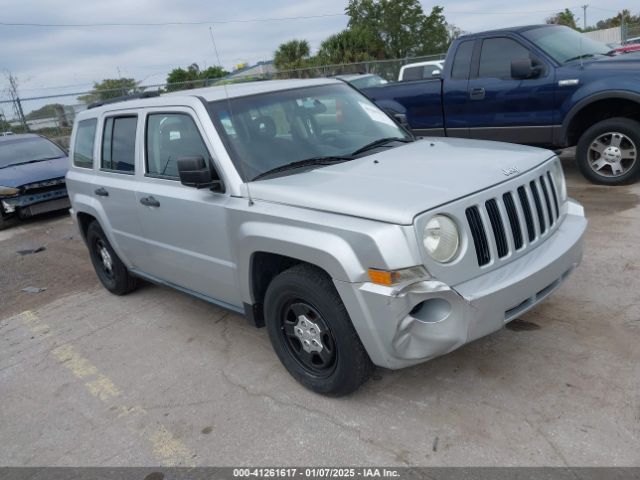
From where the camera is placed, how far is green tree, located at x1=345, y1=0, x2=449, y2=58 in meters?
48.3

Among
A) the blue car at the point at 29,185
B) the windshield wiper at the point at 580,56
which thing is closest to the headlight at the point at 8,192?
the blue car at the point at 29,185

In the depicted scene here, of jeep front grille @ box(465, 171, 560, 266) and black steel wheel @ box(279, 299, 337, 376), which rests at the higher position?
jeep front grille @ box(465, 171, 560, 266)

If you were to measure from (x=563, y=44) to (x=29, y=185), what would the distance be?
28.3ft

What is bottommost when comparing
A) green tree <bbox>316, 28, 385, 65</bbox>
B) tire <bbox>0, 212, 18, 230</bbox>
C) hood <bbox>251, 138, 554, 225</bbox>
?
tire <bbox>0, 212, 18, 230</bbox>

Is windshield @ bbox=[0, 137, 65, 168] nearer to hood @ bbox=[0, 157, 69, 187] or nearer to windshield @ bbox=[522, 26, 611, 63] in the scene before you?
hood @ bbox=[0, 157, 69, 187]

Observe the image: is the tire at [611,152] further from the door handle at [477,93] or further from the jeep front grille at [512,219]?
the jeep front grille at [512,219]

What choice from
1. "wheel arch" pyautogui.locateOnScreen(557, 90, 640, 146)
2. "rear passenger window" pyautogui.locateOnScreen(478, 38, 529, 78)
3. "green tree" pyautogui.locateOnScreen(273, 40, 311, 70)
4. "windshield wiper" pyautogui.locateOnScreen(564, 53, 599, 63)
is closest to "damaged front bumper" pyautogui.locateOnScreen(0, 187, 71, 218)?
"rear passenger window" pyautogui.locateOnScreen(478, 38, 529, 78)

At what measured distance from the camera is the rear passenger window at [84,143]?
5383 mm

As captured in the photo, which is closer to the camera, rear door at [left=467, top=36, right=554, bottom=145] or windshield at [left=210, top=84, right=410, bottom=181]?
windshield at [left=210, top=84, right=410, bottom=181]

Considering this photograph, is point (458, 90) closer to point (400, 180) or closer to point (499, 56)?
point (499, 56)

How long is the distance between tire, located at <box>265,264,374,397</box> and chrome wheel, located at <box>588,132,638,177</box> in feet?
17.0

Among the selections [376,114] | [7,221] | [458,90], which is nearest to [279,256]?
[376,114]

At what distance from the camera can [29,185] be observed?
31.8 ft

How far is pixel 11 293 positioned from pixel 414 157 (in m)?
5.11
